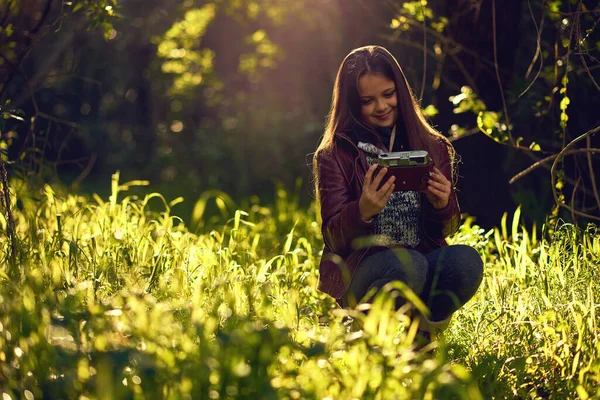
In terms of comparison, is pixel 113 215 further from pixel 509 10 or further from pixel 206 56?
pixel 206 56

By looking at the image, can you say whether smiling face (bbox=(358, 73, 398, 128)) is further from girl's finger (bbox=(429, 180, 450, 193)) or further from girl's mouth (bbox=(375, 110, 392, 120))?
girl's finger (bbox=(429, 180, 450, 193))

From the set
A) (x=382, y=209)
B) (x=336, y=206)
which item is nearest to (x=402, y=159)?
(x=382, y=209)

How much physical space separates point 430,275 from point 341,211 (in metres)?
0.44

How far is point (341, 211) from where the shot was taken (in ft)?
11.3

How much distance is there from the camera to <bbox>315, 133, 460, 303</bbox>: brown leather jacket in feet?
11.5

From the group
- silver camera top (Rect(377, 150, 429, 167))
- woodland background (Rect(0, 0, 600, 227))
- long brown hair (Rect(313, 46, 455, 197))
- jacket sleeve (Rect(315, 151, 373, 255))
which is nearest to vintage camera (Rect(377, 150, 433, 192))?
silver camera top (Rect(377, 150, 429, 167))

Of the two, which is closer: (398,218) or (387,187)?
(387,187)

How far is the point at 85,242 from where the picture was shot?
15.1ft

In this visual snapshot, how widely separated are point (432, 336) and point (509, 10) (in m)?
3.12

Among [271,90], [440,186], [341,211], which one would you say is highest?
[440,186]

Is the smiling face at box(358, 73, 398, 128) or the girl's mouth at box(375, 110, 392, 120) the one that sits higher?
the smiling face at box(358, 73, 398, 128)

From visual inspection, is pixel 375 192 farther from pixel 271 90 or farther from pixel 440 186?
pixel 271 90

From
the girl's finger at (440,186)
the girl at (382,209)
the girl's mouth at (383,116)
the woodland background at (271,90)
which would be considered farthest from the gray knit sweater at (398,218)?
the woodland background at (271,90)

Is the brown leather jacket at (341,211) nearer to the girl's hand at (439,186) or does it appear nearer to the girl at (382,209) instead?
the girl at (382,209)
